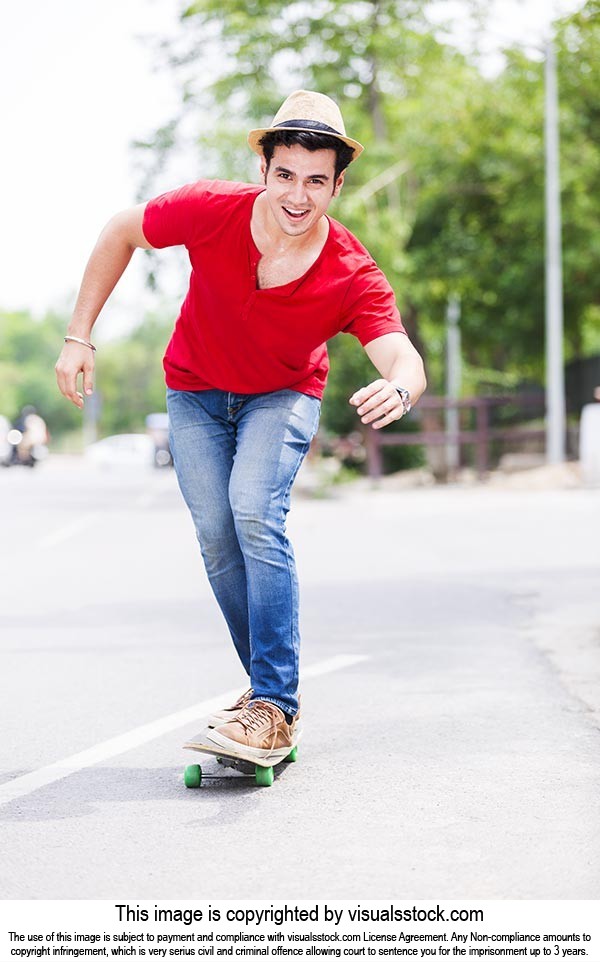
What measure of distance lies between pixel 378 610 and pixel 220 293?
14.2 feet

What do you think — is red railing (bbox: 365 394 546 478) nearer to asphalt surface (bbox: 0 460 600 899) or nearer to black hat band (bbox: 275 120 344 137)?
asphalt surface (bbox: 0 460 600 899)

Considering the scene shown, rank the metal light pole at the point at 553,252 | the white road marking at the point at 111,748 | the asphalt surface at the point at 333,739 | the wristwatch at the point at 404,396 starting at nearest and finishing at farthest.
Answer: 1. the asphalt surface at the point at 333,739
2. the wristwatch at the point at 404,396
3. the white road marking at the point at 111,748
4. the metal light pole at the point at 553,252

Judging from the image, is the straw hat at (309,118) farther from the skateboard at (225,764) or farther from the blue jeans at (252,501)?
the skateboard at (225,764)

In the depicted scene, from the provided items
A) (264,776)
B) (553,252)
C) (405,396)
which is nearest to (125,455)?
(553,252)

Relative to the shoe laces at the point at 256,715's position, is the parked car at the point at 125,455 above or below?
below

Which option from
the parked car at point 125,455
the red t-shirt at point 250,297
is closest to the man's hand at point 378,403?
the red t-shirt at point 250,297

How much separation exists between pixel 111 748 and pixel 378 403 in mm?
1647

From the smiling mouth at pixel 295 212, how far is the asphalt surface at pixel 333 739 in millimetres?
1602

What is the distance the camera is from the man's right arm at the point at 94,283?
14.5 ft

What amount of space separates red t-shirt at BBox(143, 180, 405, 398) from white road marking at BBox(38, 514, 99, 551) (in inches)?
358

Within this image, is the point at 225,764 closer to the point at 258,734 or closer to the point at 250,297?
the point at 258,734

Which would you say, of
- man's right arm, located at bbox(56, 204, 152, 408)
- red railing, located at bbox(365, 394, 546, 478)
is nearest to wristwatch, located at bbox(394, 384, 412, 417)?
man's right arm, located at bbox(56, 204, 152, 408)

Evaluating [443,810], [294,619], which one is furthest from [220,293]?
[443,810]

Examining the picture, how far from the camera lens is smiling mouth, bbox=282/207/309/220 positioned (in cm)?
420
